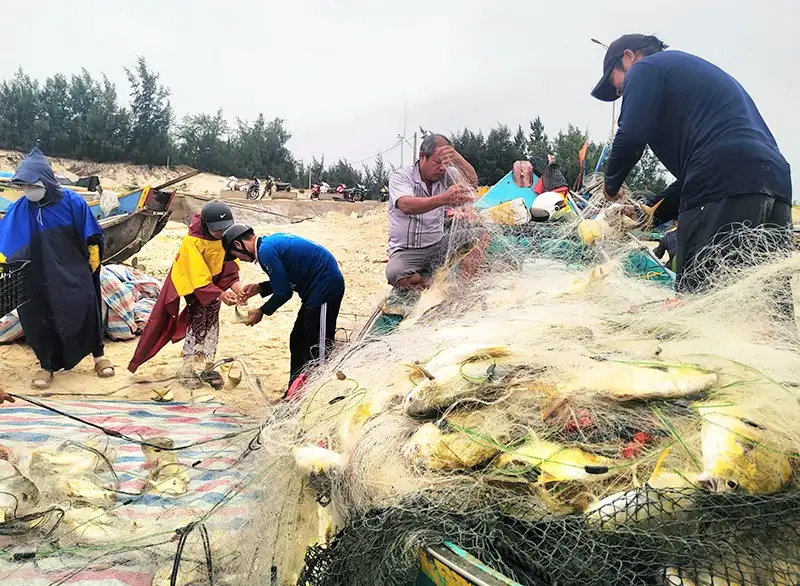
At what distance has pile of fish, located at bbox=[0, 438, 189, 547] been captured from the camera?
247 centimetres

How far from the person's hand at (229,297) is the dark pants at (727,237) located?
3654 millimetres

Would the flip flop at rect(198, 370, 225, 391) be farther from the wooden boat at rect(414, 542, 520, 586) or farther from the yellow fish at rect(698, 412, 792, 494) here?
the yellow fish at rect(698, 412, 792, 494)

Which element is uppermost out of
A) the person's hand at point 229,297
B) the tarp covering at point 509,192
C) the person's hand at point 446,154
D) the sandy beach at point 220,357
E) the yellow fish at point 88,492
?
the person's hand at point 446,154

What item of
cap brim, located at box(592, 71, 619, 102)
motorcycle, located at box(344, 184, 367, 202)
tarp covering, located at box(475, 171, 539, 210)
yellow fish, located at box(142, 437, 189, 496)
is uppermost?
cap brim, located at box(592, 71, 619, 102)

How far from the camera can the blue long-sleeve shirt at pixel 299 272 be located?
15.3ft

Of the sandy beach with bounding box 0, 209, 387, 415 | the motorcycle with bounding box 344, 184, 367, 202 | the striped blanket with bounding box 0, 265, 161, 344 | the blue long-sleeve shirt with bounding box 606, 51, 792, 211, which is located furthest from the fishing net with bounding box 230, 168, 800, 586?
the motorcycle with bounding box 344, 184, 367, 202

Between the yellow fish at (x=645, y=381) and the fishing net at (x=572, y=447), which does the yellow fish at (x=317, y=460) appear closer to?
the fishing net at (x=572, y=447)

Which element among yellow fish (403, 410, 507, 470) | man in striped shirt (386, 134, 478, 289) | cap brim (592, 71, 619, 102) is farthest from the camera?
man in striped shirt (386, 134, 478, 289)

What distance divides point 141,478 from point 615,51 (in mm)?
3630

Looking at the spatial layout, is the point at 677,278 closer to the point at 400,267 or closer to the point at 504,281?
the point at 504,281

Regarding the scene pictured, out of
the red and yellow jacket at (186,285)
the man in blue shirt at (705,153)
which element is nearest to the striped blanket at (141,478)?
the red and yellow jacket at (186,285)

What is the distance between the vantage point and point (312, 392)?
2584mm

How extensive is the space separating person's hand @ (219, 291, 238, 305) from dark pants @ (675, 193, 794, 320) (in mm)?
3654

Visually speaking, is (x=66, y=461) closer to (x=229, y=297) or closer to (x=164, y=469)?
(x=164, y=469)
